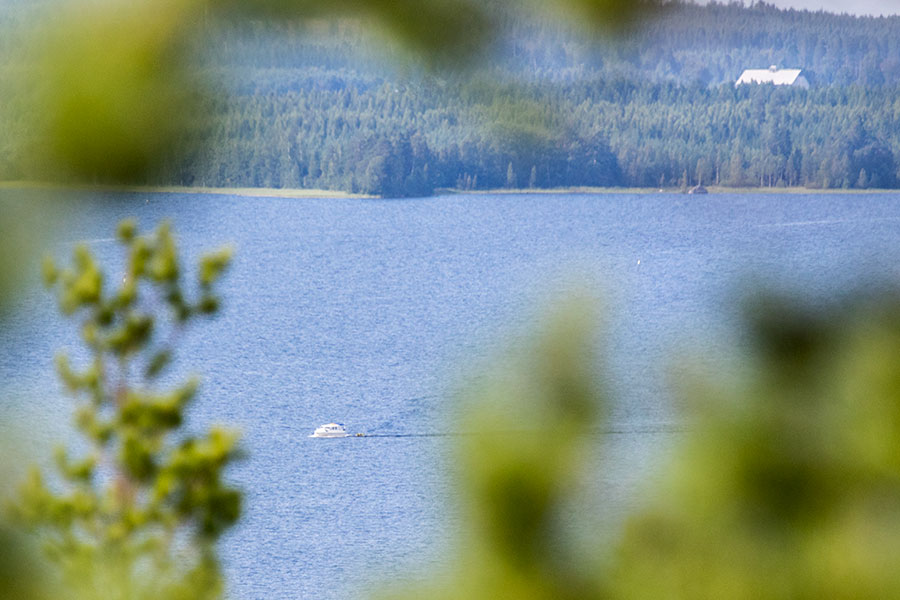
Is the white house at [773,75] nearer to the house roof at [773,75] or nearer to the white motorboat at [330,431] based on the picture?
the house roof at [773,75]

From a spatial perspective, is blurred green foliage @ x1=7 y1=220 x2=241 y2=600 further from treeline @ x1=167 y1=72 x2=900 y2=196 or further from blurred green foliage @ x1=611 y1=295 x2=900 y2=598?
blurred green foliage @ x1=611 y1=295 x2=900 y2=598

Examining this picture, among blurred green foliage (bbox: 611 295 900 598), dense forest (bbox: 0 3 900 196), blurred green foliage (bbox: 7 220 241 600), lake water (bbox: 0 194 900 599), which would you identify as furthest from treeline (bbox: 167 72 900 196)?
lake water (bbox: 0 194 900 599)

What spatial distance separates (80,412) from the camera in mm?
11219

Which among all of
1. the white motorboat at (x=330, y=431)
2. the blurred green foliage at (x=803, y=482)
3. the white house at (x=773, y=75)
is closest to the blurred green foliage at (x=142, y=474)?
the white house at (x=773, y=75)

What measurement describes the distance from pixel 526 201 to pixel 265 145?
7161cm

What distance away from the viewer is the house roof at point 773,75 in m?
1.29

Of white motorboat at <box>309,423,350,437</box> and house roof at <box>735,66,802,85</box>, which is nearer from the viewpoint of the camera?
house roof at <box>735,66,802,85</box>

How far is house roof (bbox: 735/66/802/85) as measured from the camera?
1293 millimetres

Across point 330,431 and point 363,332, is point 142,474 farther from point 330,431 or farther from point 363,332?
point 363,332

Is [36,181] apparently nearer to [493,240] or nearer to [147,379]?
[147,379]

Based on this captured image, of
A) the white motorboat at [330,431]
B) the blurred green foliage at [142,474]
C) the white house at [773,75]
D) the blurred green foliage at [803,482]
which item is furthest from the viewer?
the white motorboat at [330,431]

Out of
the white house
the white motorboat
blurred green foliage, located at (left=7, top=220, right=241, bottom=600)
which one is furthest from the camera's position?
the white motorboat

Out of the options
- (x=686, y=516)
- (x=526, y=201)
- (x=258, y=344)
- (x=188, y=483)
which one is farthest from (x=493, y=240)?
(x=686, y=516)

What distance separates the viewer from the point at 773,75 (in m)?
1.40
